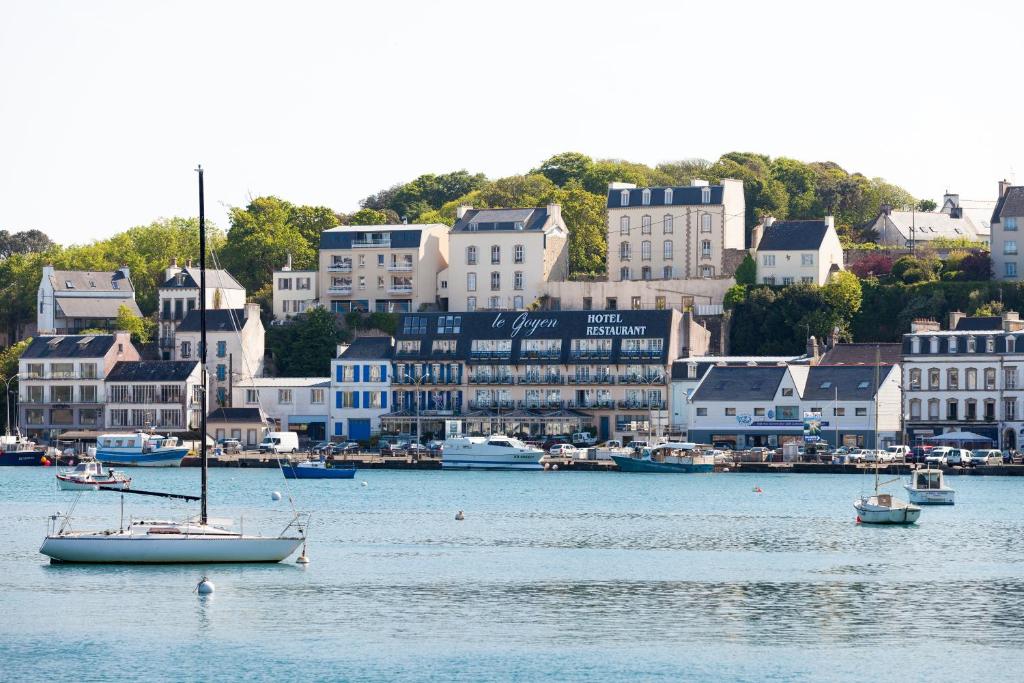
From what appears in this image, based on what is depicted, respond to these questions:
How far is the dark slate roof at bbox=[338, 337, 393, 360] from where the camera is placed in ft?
436

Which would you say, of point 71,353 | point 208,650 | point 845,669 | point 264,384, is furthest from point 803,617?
point 71,353

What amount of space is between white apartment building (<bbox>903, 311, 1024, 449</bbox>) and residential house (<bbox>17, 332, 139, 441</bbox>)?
56.8 meters

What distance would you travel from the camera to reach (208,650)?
46.1 m

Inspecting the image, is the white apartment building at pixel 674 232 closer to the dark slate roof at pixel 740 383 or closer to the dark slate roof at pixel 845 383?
the dark slate roof at pixel 740 383

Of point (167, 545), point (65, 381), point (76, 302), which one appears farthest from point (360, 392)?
point (167, 545)

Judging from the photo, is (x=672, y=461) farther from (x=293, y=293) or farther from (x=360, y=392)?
(x=293, y=293)

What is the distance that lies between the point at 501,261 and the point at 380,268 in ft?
32.5

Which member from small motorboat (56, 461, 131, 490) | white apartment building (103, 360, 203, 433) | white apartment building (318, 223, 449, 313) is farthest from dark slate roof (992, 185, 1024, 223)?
small motorboat (56, 461, 131, 490)

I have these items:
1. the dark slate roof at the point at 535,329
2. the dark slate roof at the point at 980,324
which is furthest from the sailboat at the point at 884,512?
the dark slate roof at the point at 535,329

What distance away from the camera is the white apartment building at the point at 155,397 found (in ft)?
443

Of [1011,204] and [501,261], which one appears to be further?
[501,261]

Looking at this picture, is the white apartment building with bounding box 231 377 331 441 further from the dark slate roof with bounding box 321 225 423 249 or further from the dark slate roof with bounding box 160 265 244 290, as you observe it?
the dark slate roof with bounding box 321 225 423 249

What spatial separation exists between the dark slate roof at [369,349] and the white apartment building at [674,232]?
18.0 meters

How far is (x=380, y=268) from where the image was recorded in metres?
145
